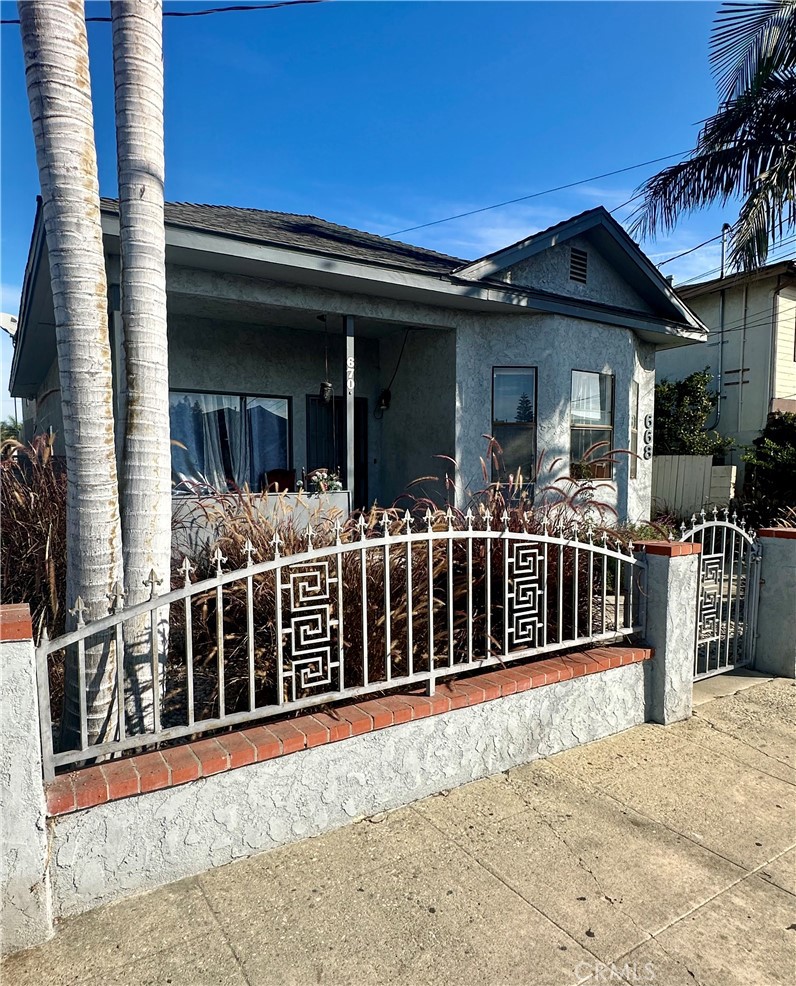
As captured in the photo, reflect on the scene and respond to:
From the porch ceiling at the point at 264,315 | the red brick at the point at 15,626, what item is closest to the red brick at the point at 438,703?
the red brick at the point at 15,626

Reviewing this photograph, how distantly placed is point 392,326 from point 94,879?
7886mm

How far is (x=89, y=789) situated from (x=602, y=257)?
10109 mm

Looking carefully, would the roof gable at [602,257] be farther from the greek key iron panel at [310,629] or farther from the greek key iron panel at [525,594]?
the greek key iron panel at [310,629]

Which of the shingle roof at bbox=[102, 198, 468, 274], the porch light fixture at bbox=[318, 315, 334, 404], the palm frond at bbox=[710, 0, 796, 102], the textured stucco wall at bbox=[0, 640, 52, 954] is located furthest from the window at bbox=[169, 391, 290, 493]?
the palm frond at bbox=[710, 0, 796, 102]

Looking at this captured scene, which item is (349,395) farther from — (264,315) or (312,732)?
(312,732)

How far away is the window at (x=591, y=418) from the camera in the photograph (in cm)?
960

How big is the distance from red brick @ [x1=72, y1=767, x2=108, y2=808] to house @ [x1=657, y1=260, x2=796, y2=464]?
1700 cm

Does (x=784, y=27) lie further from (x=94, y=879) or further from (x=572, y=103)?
(x=94, y=879)

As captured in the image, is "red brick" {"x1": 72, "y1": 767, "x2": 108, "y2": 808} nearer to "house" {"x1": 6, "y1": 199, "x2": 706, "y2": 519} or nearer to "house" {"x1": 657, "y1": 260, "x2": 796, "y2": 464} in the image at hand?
"house" {"x1": 6, "y1": 199, "x2": 706, "y2": 519}

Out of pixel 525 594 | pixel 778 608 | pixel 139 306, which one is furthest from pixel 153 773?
pixel 778 608

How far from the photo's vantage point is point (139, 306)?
321 centimetres

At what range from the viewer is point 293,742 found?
9.96ft

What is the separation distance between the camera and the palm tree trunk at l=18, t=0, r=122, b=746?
9.31ft

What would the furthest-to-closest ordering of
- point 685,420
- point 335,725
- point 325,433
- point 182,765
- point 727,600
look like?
point 685,420 → point 325,433 → point 727,600 → point 335,725 → point 182,765
